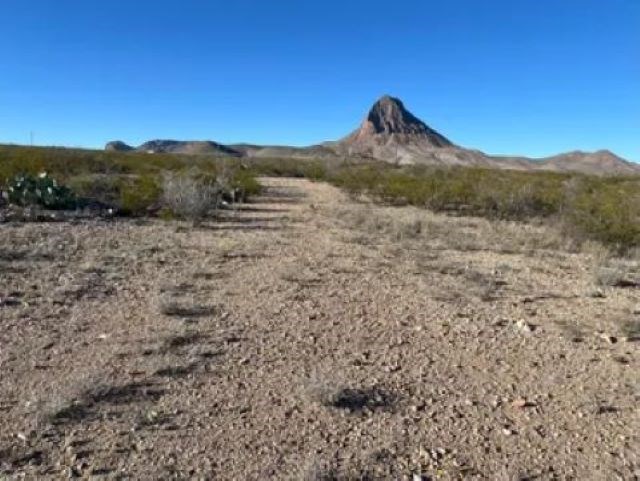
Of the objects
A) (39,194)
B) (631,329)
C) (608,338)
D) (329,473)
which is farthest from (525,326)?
(39,194)

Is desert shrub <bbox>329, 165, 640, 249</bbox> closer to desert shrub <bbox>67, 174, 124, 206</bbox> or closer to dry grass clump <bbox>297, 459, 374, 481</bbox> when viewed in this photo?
desert shrub <bbox>67, 174, 124, 206</bbox>

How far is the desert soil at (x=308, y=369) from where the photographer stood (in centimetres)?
415

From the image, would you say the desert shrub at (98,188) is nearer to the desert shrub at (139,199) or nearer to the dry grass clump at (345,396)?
the desert shrub at (139,199)

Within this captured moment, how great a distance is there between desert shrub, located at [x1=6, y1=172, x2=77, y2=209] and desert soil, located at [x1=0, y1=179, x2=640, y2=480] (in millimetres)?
5333

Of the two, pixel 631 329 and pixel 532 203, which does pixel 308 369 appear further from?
pixel 532 203

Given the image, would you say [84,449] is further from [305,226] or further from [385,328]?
[305,226]

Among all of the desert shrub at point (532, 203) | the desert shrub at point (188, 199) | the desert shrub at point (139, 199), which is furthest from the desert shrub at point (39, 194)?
the desert shrub at point (532, 203)

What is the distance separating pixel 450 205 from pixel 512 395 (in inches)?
688

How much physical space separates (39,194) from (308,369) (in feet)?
40.4

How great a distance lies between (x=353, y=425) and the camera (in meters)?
4.61

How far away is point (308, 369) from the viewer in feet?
18.4

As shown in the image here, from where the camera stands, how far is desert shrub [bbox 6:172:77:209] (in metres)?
15.6

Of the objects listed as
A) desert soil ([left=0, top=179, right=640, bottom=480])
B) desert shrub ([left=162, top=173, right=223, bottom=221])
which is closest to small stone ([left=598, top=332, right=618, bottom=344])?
desert soil ([left=0, top=179, right=640, bottom=480])

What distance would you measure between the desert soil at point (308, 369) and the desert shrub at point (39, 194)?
17.5 feet
